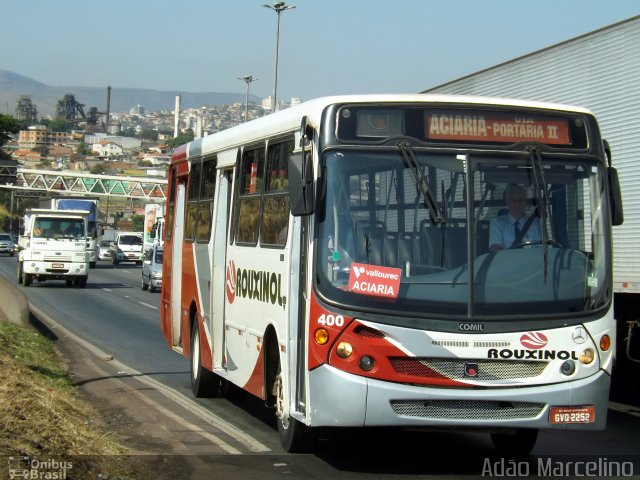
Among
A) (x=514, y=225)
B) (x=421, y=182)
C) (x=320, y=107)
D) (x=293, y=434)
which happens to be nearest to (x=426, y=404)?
(x=293, y=434)

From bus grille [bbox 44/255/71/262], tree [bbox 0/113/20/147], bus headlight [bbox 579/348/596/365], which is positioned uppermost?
tree [bbox 0/113/20/147]

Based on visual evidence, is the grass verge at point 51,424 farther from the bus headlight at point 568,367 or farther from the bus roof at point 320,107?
the bus headlight at point 568,367

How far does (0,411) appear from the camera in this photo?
9.35m

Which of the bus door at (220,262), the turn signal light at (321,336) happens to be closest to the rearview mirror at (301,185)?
the turn signal light at (321,336)

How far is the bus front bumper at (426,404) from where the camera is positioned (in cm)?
799

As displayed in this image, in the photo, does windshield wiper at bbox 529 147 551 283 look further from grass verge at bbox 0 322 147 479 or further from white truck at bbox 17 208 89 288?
white truck at bbox 17 208 89 288

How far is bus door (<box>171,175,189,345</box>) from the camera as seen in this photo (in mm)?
14148

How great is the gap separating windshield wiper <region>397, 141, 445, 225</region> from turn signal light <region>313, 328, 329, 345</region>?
1.15 meters

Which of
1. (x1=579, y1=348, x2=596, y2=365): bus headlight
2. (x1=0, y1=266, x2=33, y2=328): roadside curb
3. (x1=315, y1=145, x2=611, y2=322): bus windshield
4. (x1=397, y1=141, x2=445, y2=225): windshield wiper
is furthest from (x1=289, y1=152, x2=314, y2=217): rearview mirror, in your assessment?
(x1=0, y1=266, x2=33, y2=328): roadside curb

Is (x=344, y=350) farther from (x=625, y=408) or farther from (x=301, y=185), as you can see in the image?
(x=625, y=408)

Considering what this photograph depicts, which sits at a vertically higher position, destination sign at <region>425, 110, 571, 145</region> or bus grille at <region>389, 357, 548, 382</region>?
destination sign at <region>425, 110, 571, 145</region>

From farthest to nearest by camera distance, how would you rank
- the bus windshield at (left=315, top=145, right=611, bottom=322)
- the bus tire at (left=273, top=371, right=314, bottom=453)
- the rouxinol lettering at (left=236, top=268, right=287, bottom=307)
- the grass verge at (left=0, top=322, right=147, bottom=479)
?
the rouxinol lettering at (left=236, top=268, right=287, bottom=307) < the bus tire at (left=273, top=371, right=314, bottom=453) < the bus windshield at (left=315, top=145, right=611, bottom=322) < the grass verge at (left=0, top=322, right=147, bottom=479)

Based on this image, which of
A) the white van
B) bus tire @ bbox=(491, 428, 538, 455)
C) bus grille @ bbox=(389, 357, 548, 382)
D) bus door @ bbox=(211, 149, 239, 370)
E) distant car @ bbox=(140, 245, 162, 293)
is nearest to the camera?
bus grille @ bbox=(389, 357, 548, 382)

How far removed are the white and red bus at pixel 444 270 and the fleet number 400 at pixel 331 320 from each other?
0.01 metres
